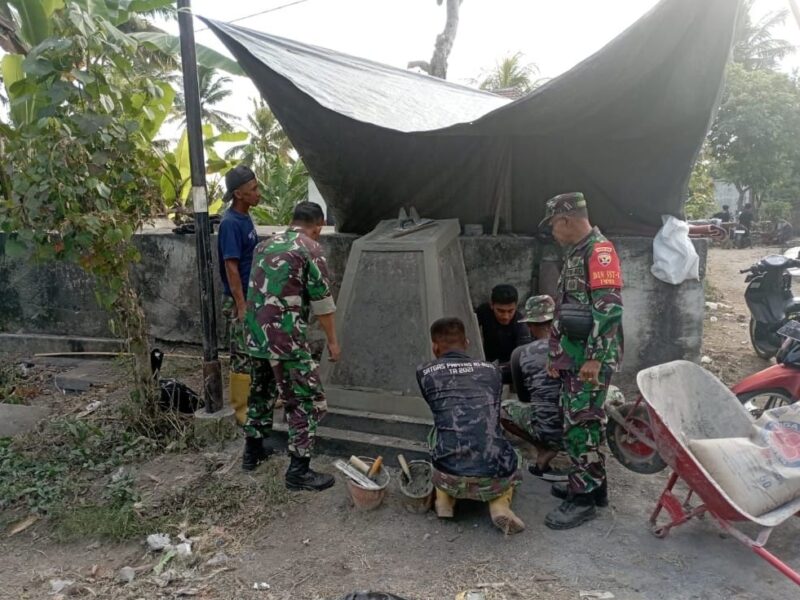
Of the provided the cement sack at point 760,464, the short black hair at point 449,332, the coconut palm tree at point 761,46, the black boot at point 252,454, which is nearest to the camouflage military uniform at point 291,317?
the black boot at point 252,454

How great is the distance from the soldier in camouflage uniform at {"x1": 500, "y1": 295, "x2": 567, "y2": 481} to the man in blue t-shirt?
1.78 meters

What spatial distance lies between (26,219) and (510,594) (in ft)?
11.5

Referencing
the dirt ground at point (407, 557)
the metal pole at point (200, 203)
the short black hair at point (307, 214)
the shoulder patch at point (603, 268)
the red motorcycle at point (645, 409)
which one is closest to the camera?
the dirt ground at point (407, 557)

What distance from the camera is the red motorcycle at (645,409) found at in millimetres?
3312

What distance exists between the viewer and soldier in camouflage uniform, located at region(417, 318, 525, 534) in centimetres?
293

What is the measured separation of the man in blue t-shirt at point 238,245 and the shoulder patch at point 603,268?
2.26 metres

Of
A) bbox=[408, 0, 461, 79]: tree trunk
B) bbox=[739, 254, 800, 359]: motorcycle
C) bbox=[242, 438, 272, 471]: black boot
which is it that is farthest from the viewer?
bbox=[408, 0, 461, 79]: tree trunk

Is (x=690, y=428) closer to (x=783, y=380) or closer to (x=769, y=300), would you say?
(x=783, y=380)

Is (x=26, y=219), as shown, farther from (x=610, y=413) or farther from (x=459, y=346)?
(x=610, y=413)

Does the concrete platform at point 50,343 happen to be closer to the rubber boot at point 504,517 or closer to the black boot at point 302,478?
the black boot at point 302,478

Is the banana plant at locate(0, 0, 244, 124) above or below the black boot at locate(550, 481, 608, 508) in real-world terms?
above

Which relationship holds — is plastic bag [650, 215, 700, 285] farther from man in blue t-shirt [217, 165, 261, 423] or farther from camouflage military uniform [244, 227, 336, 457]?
man in blue t-shirt [217, 165, 261, 423]

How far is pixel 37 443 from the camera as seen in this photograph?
165 inches

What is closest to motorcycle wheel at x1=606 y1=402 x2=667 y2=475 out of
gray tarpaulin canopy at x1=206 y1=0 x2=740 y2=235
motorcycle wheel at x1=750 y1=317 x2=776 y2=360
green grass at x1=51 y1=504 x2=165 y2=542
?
gray tarpaulin canopy at x1=206 y1=0 x2=740 y2=235
